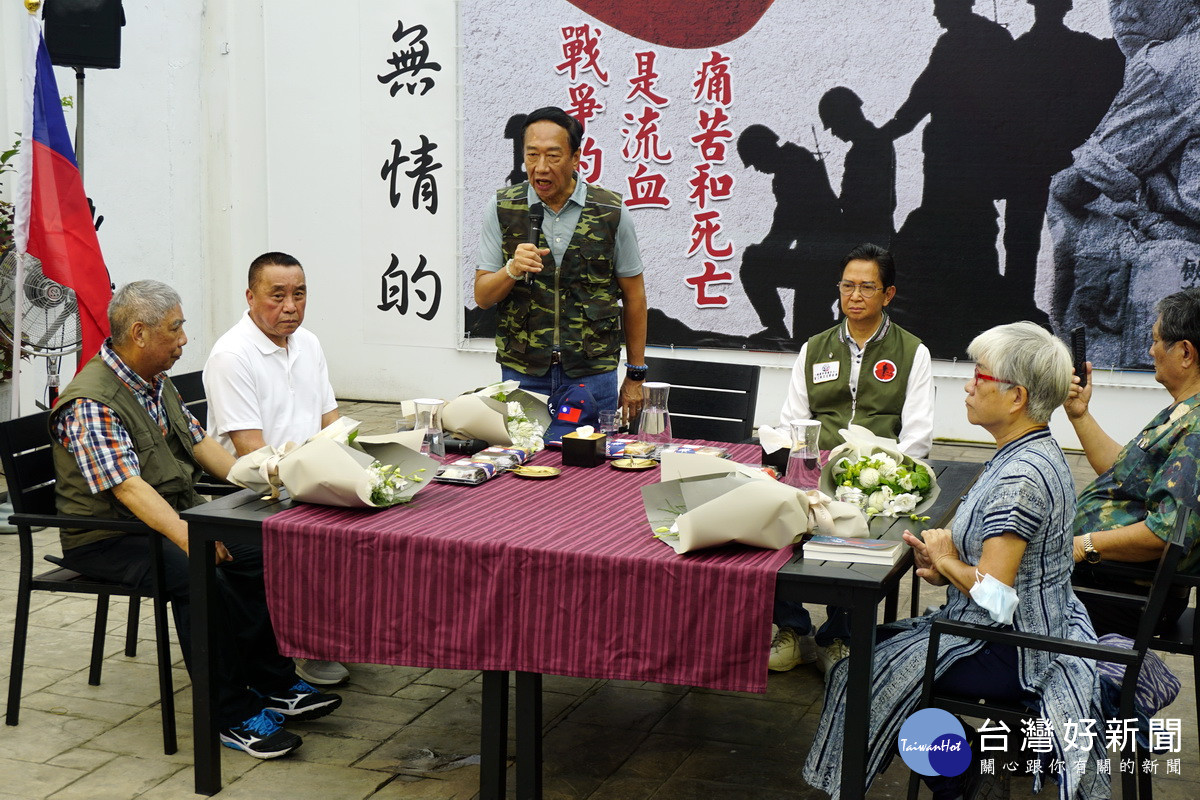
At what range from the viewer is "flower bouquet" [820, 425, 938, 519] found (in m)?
2.89

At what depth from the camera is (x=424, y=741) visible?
132 inches

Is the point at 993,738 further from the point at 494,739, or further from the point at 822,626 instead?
the point at 822,626

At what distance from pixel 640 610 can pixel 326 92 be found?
21.3ft

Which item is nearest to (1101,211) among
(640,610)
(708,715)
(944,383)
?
(944,383)

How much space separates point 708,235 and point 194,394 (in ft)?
13.4

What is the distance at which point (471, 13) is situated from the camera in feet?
25.8

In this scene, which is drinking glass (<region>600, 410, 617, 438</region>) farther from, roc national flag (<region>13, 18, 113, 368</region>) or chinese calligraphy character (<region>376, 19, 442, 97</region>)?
chinese calligraphy character (<region>376, 19, 442, 97</region>)

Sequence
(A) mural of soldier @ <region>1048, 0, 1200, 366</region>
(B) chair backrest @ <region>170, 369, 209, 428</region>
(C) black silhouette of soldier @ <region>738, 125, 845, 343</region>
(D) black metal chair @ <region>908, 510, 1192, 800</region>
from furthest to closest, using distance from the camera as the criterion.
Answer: (C) black silhouette of soldier @ <region>738, 125, 845, 343</region>, (A) mural of soldier @ <region>1048, 0, 1200, 366</region>, (B) chair backrest @ <region>170, 369, 209, 428</region>, (D) black metal chair @ <region>908, 510, 1192, 800</region>

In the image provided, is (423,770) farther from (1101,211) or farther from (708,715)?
(1101,211)

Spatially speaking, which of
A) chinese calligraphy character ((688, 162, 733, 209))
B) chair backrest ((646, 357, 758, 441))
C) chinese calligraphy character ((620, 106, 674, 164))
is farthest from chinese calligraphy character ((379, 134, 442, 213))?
chair backrest ((646, 357, 758, 441))

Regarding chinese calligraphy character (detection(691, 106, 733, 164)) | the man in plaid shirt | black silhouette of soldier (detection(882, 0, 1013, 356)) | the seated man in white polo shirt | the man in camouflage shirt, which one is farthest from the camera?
chinese calligraphy character (detection(691, 106, 733, 164))

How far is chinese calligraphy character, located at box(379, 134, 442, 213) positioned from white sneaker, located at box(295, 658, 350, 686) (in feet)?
15.8

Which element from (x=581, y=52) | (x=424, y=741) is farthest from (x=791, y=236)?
(x=424, y=741)

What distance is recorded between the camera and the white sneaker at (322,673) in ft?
12.3
